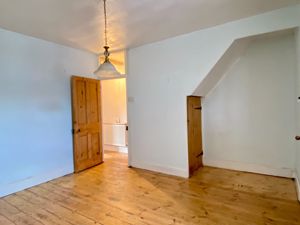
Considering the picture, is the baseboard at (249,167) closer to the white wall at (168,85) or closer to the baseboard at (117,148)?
the white wall at (168,85)

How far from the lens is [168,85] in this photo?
4023 mm

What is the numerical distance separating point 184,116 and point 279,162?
73.4 inches

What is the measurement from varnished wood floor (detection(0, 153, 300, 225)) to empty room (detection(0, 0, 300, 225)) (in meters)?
0.02

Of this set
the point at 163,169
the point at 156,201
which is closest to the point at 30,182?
the point at 156,201

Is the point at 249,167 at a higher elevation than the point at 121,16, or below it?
below

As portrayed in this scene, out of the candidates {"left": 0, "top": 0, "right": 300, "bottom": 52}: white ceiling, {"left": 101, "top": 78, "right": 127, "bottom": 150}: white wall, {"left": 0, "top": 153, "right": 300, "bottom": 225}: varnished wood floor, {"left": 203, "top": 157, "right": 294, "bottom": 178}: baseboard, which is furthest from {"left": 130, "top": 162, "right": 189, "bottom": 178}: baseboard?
{"left": 0, "top": 0, "right": 300, "bottom": 52}: white ceiling

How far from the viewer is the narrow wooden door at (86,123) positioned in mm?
4297

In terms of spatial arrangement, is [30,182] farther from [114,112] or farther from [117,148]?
[114,112]

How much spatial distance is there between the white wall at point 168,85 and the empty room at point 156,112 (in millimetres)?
20

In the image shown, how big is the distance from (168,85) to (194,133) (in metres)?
1.08

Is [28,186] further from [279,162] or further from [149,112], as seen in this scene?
[279,162]

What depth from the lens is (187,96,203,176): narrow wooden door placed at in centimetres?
393

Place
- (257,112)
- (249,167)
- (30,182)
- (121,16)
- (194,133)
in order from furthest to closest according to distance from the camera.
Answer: (194,133) < (249,167) < (257,112) < (30,182) < (121,16)

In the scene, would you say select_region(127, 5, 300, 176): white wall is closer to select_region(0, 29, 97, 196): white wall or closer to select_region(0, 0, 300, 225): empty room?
select_region(0, 0, 300, 225): empty room
